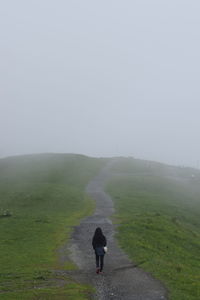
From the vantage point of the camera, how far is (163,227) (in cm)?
4303

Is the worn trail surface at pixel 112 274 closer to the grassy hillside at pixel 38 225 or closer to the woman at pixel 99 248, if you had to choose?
the woman at pixel 99 248

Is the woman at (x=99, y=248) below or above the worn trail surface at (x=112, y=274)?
above

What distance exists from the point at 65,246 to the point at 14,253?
15.7 feet

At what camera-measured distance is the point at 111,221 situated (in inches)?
1850

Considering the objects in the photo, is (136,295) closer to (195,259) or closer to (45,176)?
(195,259)

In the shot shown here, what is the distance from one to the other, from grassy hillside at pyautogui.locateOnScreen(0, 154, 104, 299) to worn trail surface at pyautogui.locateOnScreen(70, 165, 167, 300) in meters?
1.22

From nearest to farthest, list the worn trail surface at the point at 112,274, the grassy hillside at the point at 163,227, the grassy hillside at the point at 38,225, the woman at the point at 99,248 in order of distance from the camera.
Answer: the worn trail surface at the point at 112,274
the grassy hillside at the point at 38,225
the grassy hillside at the point at 163,227
the woman at the point at 99,248

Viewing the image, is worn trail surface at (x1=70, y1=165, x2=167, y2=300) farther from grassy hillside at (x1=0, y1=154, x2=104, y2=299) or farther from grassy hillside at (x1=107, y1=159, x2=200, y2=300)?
grassy hillside at (x1=0, y1=154, x2=104, y2=299)

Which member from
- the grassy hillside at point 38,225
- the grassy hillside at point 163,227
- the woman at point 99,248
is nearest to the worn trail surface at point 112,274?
the woman at point 99,248

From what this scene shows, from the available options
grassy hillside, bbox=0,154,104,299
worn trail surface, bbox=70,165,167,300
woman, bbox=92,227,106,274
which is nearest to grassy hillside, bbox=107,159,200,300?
worn trail surface, bbox=70,165,167,300

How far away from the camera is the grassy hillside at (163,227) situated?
25.6m

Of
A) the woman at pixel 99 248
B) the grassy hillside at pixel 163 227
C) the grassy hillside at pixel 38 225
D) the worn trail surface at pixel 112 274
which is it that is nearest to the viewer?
the worn trail surface at pixel 112 274

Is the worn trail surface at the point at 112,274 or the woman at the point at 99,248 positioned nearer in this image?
the worn trail surface at the point at 112,274

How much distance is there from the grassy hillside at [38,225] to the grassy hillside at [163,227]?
5890mm
